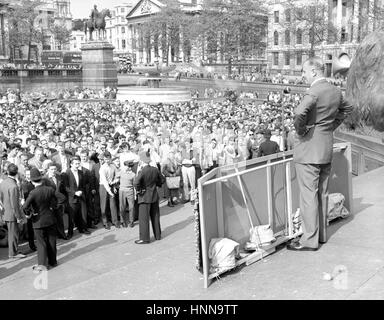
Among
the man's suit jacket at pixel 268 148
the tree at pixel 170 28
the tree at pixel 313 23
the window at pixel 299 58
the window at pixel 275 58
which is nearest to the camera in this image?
the man's suit jacket at pixel 268 148

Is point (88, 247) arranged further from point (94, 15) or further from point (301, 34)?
point (301, 34)

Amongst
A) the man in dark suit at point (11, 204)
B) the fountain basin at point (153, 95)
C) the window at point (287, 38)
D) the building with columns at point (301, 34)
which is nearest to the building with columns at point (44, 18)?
the building with columns at point (301, 34)

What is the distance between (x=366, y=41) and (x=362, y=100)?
2673 mm

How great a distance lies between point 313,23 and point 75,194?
184ft

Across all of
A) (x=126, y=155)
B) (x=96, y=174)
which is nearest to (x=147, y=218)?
(x=96, y=174)

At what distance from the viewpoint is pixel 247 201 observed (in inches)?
218

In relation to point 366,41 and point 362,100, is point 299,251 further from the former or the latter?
point 366,41

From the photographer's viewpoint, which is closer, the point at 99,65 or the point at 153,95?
the point at 153,95

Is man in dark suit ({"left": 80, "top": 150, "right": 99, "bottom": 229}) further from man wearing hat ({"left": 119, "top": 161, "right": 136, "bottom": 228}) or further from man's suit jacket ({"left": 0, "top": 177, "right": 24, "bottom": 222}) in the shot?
man's suit jacket ({"left": 0, "top": 177, "right": 24, "bottom": 222})

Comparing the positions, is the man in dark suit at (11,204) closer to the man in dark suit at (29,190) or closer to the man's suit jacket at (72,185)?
the man in dark suit at (29,190)

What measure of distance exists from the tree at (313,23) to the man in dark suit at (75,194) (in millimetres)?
52575

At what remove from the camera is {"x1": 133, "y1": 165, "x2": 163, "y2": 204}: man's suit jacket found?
9609mm

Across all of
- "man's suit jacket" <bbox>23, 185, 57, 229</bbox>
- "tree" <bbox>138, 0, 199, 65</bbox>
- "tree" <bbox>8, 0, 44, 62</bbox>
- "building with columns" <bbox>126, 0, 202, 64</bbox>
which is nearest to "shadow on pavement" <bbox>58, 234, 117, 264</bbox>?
"man's suit jacket" <bbox>23, 185, 57, 229</bbox>

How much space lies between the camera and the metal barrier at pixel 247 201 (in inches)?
197
